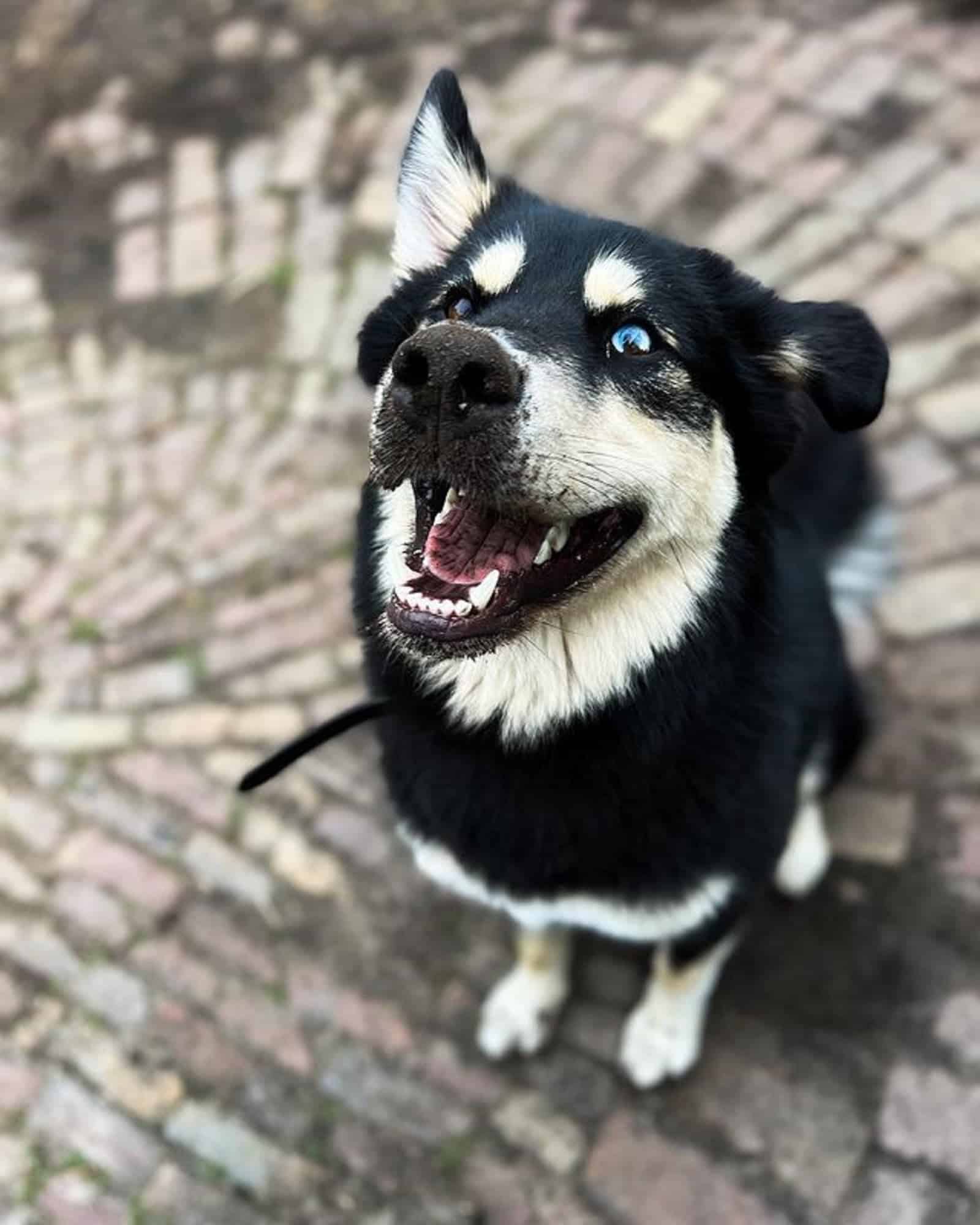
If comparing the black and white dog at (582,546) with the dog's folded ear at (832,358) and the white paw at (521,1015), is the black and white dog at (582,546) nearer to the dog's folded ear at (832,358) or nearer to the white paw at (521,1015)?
the dog's folded ear at (832,358)

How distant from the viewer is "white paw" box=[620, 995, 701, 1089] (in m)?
3.00

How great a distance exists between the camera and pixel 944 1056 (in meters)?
2.93

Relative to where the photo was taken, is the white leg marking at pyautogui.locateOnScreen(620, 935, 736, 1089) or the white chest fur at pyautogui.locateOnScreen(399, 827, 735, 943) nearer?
the white chest fur at pyautogui.locateOnScreen(399, 827, 735, 943)

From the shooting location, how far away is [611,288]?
2.27 m

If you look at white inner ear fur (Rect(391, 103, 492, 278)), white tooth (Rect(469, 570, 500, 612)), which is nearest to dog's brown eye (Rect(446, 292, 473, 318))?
white inner ear fur (Rect(391, 103, 492, 278))

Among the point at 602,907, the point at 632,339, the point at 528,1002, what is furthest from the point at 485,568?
the point at 528,1002

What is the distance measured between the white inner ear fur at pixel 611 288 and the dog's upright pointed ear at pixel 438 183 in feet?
1.46

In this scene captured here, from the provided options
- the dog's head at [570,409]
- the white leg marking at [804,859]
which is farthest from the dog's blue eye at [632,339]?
the white leg marking at [804,859]

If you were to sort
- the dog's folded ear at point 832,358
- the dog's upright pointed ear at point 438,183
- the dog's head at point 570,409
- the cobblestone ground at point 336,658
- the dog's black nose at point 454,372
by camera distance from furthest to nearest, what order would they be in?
the cobblestone ground at point 336,658
the dog's upright pointed ear at point 438,183
the dog's folded ear at point 832,358
the dog's head at point 570,409
the dog's black nose at point 454,372

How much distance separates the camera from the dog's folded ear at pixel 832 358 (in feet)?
7.22

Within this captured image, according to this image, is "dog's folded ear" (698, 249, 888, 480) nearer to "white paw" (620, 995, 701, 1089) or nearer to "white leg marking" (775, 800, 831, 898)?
"white leg marking" (775, 800, 831, 898)

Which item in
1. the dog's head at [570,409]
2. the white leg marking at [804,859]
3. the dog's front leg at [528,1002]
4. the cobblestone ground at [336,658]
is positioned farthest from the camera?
the white leg marking at [804,859]

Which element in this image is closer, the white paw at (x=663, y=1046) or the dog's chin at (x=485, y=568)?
the dog's chin at (x=485, y=568)

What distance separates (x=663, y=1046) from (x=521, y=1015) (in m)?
0.40
